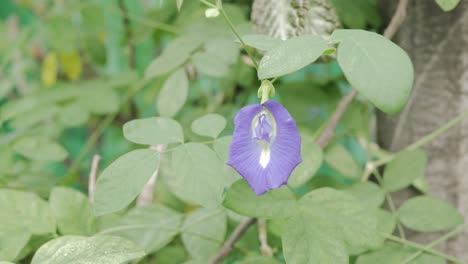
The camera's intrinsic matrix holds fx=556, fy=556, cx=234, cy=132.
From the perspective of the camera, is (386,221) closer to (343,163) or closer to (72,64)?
(343,163)

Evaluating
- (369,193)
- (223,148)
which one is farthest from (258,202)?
(369,193)

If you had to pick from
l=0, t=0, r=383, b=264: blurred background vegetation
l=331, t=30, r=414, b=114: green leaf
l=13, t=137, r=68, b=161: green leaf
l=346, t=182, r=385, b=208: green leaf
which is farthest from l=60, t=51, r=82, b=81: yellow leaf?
l=331, t=30, r=414, b=114: green leaf

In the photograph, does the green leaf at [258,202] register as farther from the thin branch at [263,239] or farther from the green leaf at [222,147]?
the thin branch at [263,239]

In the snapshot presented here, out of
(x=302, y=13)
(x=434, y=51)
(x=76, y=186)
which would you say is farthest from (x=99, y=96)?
(x=434, y=51)

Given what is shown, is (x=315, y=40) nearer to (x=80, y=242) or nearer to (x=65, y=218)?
(x=80, y=242)

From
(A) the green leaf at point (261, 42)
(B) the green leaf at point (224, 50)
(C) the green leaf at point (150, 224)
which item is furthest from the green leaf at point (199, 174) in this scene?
(B) the green leaf at point (224, 50)

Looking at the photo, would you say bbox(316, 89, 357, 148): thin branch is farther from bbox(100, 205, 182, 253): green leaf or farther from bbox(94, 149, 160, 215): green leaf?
bbox(94, 149, 160, 215): green leaf
